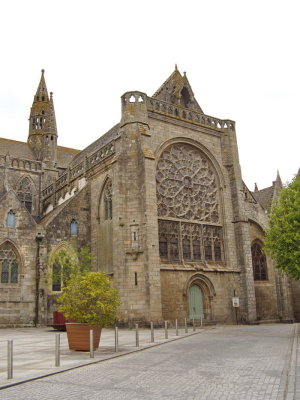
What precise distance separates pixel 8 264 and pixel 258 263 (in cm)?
1834

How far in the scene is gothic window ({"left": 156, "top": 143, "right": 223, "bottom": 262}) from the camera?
25.9 m

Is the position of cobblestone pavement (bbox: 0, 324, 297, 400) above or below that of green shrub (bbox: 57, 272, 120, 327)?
below

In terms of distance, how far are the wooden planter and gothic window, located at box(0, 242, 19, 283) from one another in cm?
1525

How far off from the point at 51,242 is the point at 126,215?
259 inches

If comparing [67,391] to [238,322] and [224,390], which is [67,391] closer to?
[224,390]

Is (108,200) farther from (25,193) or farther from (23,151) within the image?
(23,151)

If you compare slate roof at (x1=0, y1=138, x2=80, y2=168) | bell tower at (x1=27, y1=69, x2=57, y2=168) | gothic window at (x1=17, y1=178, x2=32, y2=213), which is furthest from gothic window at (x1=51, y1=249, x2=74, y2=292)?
slate roof at (x1=0, y1=138, x2=80, y2=168)

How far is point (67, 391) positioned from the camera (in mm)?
6824

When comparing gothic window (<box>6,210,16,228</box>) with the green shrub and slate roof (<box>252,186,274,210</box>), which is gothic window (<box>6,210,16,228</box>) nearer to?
the green shrub

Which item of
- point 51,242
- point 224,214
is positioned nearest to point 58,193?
point 51,242

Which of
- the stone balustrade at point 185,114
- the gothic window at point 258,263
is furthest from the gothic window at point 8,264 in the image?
A: the gothic window at point 258,263

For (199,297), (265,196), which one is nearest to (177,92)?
(199,297)

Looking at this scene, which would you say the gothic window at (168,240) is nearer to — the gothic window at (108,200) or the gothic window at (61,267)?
the gothic window at (108,200)

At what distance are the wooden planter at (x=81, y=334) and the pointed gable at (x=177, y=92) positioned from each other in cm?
2105
